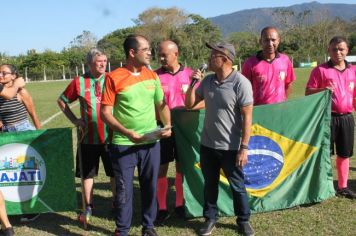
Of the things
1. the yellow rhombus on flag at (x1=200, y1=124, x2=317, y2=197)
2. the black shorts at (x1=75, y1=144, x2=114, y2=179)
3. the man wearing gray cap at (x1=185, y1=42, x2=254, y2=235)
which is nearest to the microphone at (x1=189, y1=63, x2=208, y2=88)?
the man wearing gray cap at (x1=185, y1=42, x2=254, y2=235)

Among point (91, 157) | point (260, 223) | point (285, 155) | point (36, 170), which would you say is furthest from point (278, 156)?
point (36, 170)

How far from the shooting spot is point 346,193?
5715 mm

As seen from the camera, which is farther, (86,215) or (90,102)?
(86,215)

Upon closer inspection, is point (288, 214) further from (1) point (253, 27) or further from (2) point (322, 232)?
(1) point (253, 27)

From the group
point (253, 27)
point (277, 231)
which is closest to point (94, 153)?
Answer: point (277, 231)

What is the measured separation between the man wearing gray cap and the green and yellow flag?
1.59 metres

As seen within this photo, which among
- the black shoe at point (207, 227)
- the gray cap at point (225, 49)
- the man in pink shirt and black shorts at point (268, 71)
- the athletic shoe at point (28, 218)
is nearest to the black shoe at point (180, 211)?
the black shoe at point (207, 227)

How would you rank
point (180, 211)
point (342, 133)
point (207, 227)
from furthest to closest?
point (342, 133) → point (180, 211) → point (207, 227)

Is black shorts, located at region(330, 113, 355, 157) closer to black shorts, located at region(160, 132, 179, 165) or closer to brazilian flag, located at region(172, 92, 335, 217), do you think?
brazilian flag, located at region(172, 92, 335, 217)

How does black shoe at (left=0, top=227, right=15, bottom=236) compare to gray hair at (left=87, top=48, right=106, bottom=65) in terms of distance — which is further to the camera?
gray hair at (left=87, top=48, right=106, bottom=65)

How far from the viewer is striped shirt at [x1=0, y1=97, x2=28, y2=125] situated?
5.13m

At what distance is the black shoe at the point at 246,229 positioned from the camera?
4.63 m

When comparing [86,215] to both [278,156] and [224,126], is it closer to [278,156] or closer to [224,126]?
[224,126]

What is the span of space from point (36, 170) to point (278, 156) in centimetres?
280
